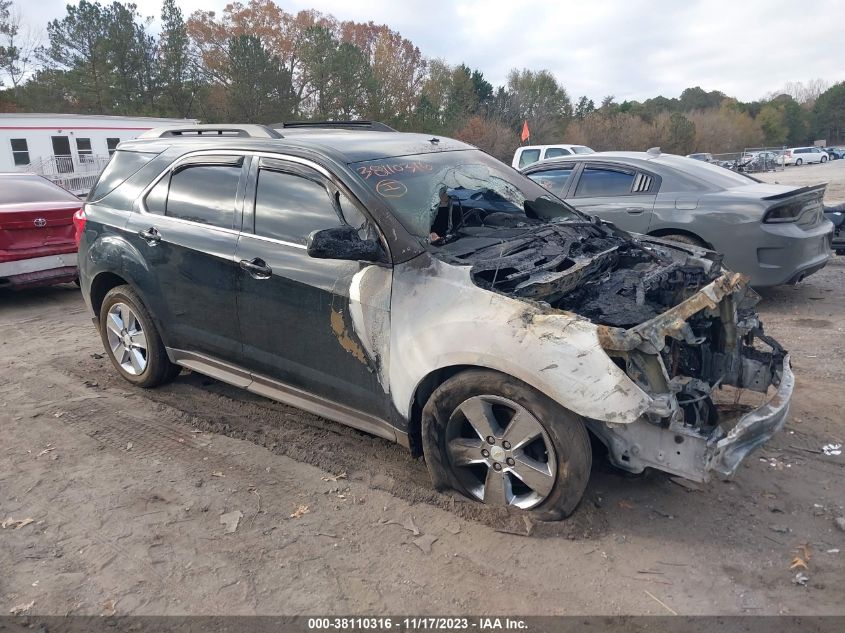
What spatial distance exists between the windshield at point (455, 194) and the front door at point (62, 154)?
97.1 ft

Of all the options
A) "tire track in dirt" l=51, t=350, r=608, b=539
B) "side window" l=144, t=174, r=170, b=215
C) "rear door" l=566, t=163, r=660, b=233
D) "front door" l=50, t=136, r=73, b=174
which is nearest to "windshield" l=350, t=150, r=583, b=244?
"tire track in dirt" l=51, t=350, r=608, b=539

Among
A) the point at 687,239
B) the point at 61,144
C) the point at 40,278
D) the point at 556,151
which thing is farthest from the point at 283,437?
the point at 61,144

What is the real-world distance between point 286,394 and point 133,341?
5.53 ft

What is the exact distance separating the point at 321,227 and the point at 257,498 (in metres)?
1.55

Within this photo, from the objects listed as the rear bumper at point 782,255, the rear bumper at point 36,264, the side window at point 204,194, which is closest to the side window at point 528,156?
the rear bumper at point 782,255

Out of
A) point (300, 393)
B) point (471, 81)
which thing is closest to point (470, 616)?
point (300, 393)

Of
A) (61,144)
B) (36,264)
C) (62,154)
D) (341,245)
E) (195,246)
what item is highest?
(61,144)

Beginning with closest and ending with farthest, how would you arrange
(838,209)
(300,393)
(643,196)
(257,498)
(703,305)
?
(703,305) < (257,498) < (300,393) < (643,196) < (838,209)

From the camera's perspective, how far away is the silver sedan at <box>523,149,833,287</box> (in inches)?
250

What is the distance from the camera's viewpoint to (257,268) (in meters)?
3.78

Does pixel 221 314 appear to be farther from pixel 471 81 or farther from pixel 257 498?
pixel 471 81

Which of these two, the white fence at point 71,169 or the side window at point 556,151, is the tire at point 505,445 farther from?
the white fence at point 71,169

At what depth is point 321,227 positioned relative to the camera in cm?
359

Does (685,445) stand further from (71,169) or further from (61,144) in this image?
(61,144)
